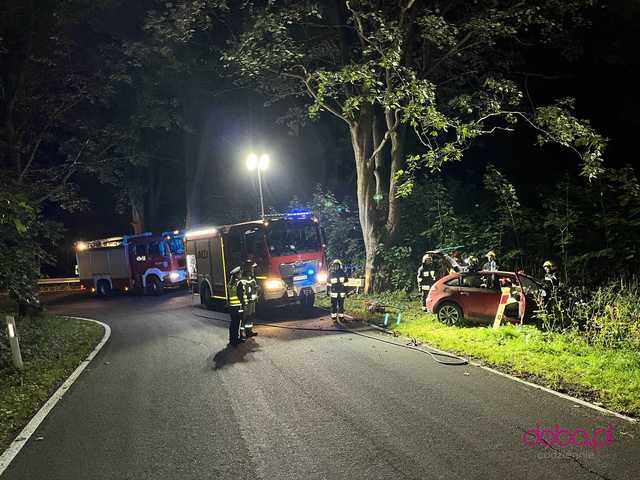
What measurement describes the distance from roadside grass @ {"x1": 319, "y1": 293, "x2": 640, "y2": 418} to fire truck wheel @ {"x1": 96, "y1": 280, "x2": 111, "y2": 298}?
68.2 feet

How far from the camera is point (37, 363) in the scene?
9883 mm

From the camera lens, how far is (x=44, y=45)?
16.4 metres

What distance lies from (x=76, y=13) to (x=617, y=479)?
18.6m

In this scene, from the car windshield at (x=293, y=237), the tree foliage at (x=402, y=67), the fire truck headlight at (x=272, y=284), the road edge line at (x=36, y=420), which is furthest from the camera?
the car windshield at (x=293, y=237)

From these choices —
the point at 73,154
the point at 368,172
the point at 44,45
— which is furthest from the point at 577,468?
the point at 73,154

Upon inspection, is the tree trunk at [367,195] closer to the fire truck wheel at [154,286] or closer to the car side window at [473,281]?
the car side window at [473,281]

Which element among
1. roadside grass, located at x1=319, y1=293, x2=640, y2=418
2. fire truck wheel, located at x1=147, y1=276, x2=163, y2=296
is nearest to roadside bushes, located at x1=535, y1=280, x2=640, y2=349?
roadside grass, located at x1=319, y1=293, x2=640, y2=418

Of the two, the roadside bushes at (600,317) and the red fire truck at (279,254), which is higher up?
the red fire truck at (279,254)

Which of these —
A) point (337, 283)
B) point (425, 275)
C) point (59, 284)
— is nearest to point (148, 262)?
point (337, 283)

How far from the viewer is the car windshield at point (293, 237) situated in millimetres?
14947

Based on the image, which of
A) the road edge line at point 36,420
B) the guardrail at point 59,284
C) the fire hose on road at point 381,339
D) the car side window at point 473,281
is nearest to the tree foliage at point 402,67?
the car side window at point 473,281

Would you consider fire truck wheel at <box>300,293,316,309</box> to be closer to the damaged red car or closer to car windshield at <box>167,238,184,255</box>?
the damaged red car

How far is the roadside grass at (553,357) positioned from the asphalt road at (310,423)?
50cm

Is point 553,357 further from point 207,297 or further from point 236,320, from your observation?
point 207,297
